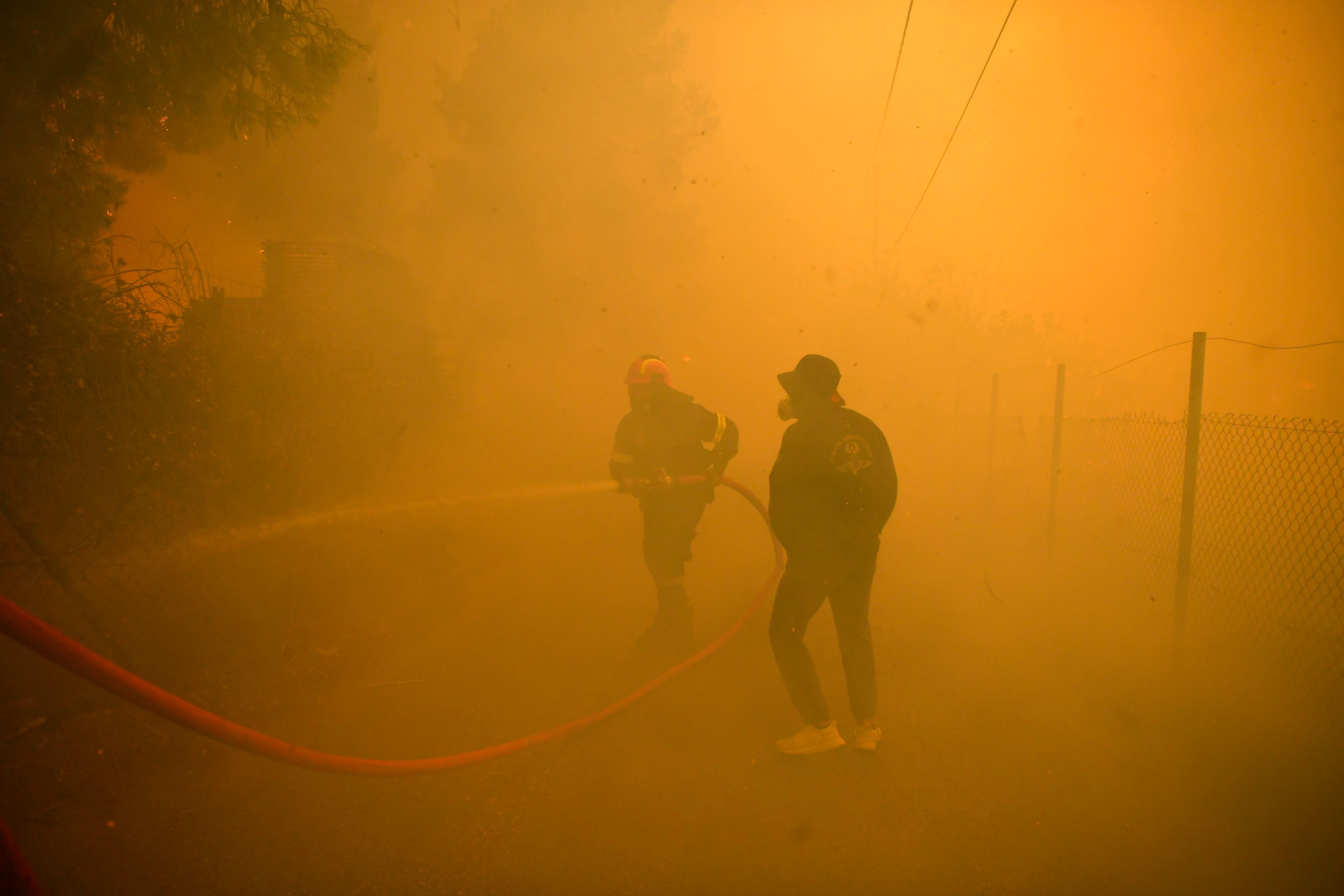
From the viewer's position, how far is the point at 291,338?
243 inches

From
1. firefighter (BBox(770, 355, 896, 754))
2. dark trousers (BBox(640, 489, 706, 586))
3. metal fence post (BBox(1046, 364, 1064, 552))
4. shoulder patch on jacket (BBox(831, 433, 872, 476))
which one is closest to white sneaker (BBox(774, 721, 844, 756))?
firefighter (BBox(770, 355, 896, 754))

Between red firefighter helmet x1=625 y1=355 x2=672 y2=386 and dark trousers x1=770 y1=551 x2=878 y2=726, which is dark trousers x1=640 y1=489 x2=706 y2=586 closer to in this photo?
red firefighter helmet x1=625 y1=355 x2=672 y2=386

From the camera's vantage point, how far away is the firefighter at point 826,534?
277cm

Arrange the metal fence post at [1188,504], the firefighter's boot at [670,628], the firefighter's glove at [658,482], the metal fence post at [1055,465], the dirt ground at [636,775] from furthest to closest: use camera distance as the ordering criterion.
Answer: the metal fence post at [1055,465]
the firefighter's boot at [670,628]
the firefighter's glove at [658,482]
the metal fence post at [1188,504]
the dirt ground at [636,775]

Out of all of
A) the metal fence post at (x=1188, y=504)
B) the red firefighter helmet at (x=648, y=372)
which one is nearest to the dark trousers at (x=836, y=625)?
the red firefighter helmet at (x=648, y=372)

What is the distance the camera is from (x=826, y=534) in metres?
2.77

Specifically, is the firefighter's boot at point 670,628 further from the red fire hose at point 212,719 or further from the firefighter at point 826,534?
the firefighter at point 826,534

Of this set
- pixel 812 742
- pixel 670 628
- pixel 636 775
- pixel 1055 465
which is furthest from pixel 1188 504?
pixel 636 775

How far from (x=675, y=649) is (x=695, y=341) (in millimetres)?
14687

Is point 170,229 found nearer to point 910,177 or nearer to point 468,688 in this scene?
point 468,688

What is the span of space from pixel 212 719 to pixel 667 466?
2647 millimetres

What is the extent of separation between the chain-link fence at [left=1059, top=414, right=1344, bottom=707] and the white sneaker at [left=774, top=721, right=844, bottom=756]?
2732mm

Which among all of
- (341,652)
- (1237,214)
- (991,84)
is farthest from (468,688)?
(1237,214)

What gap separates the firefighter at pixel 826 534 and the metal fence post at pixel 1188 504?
5.88 ft
